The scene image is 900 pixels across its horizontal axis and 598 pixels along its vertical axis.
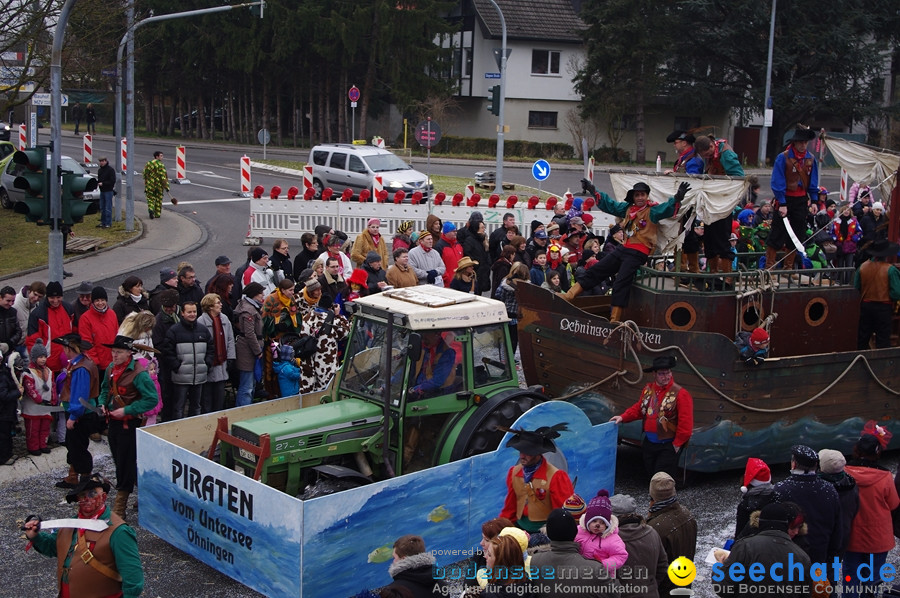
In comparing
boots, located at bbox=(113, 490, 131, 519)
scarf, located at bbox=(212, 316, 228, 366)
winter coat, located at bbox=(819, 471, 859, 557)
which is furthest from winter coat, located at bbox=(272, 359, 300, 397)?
winter coat, located at bbox=(819, 471, 859, 557)

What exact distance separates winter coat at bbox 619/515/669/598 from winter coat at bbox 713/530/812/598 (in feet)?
1.41

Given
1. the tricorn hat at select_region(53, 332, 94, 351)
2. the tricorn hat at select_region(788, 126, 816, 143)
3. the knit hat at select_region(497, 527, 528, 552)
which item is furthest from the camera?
the tricorn hat at select_region(788, 126, 816, 143)

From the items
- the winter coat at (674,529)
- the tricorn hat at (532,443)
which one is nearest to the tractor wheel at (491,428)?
the tricorn hat at (532,443)

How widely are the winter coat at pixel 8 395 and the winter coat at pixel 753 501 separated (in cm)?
665

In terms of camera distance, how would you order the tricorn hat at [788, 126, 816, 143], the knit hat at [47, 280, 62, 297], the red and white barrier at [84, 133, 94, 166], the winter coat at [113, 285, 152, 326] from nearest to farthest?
the knit hat at [47, 280, 62, 297] < the winter coat at [113, 285, 152, 326] < the tricorn hat at [788, 126, 816, 143] < the red and white barrier at [84, 133, 94, 166]

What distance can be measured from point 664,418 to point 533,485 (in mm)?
2030

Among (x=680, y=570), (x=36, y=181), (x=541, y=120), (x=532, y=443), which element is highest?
(x=541, y=120)

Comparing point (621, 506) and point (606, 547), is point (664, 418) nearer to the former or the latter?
point (621, 506)

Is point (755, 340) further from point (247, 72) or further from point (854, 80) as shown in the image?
point (247, 72)

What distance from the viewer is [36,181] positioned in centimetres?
1084

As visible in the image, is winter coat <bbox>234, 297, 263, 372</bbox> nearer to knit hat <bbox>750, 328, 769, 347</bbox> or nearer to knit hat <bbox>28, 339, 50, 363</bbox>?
knit hat <bbox>28, 339, 50, 363</bbox>

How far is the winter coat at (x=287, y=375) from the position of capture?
10.6 metres

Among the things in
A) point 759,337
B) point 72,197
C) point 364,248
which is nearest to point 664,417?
point 759,337

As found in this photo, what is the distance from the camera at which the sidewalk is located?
18.9 meters
